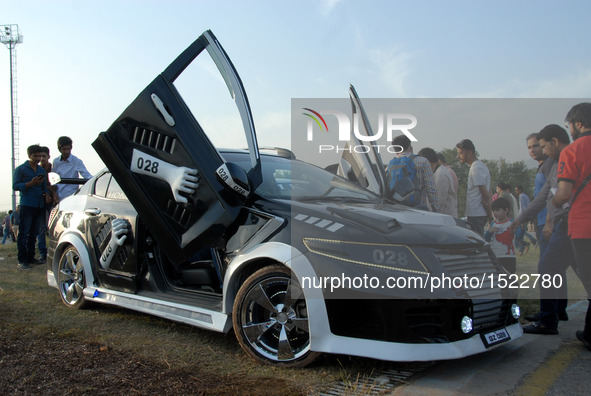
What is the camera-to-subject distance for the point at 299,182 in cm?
416

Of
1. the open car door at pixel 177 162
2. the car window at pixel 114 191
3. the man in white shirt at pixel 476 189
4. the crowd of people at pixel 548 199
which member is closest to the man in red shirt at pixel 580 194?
the crowd of people at pixel 548 199

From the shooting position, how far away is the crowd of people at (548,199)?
3.86 m

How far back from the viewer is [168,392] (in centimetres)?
277

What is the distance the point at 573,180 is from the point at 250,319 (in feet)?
8.63

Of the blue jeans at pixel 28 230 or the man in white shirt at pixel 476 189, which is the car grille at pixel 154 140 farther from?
the blue jeans at pixel 28 230

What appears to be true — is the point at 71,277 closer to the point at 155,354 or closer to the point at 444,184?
the point at 155,354

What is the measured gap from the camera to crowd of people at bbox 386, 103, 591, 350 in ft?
12.7

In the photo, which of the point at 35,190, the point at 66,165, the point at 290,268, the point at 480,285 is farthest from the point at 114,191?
the point at 66,165

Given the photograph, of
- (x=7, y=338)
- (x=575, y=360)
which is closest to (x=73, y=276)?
(x=7, y=338)

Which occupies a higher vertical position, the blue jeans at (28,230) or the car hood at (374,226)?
the car hood at (374,226)

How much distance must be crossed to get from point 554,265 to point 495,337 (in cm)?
143

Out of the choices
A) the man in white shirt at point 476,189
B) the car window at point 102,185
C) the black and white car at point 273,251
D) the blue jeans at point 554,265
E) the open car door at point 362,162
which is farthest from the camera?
the man in white shirt at point 476,189

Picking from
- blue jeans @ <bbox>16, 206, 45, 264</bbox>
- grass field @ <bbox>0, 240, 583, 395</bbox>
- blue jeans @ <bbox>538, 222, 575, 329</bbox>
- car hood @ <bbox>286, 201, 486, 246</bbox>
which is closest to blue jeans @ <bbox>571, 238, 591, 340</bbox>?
blue jeans @ <bbox>538, 222, 575, 329</bbox>

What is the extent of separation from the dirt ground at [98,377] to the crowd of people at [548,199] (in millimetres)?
2281
